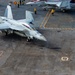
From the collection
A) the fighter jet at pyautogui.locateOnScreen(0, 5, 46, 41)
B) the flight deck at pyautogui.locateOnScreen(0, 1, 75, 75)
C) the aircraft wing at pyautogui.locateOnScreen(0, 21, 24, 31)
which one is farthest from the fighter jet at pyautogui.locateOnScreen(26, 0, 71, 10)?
the aircraft wing at pyautogui.locateOnScreen(0, 21, 24, 31)

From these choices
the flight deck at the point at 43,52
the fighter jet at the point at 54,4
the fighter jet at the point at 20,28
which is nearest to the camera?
the flight deck at the point at 43,52

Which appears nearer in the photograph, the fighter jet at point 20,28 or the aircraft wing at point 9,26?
the fighter jet at point 20,28

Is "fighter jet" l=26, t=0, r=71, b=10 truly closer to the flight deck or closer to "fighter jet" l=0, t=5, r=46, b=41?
the flight deck

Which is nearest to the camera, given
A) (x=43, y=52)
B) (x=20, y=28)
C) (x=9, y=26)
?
(x=43, y=52)

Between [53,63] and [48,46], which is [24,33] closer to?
[48,46]

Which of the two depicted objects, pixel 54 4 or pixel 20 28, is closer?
pixel 20 28

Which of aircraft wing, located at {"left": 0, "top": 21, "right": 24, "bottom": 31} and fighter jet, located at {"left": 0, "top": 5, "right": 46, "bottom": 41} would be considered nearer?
fighter jet, located at {"left": 0, "top": 5, "right": 46, "bottom": 41}

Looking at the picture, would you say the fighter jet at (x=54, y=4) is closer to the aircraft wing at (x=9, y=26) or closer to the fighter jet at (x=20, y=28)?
the fighter jet at (x=20, y=28)

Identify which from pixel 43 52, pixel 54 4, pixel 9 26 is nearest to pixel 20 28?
pixel 9 26

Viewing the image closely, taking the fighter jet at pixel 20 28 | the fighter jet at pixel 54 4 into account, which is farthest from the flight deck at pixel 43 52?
the fighter jet at pixel 54 4

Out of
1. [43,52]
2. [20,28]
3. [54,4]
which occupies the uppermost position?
[20,28]

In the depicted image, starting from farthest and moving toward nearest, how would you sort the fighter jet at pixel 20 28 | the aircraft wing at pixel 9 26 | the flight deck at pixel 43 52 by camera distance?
the aircraft wing at pixel 9 26
the fighter jet at pixel 20 28
the flight deck at pixel 43 52

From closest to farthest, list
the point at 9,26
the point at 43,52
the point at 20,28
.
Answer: the point at 43,52 < the point at 20,28 < the point at 9,26

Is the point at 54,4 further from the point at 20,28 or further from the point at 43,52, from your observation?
the point at 43,52
